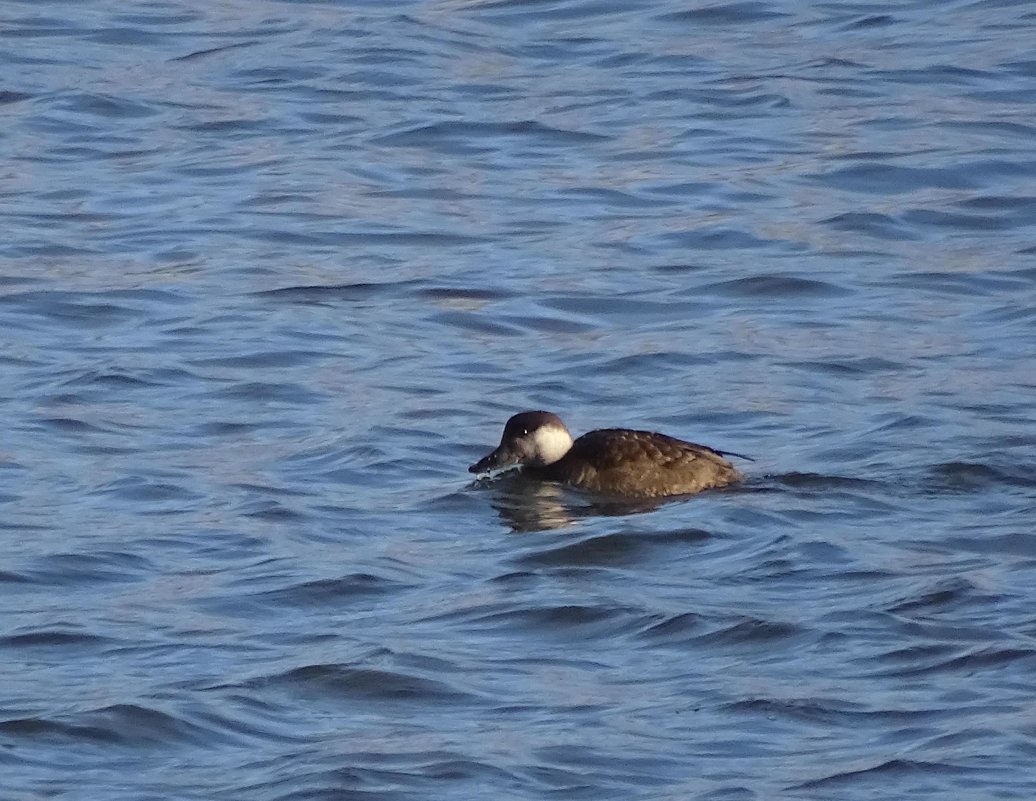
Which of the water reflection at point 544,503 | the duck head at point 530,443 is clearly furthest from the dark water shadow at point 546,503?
the duck head at point 530,443

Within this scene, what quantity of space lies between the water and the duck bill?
0.10 meters

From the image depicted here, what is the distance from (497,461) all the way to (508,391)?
5.09ft

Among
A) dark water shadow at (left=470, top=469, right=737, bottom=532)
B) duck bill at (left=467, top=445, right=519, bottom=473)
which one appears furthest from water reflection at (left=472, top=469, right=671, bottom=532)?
duck bill at (left=467, top=445, right=519, bottom=473)

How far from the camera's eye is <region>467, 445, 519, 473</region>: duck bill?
33.0ft

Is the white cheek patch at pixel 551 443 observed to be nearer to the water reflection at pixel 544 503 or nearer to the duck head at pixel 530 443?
the duck head at pixel 530 443

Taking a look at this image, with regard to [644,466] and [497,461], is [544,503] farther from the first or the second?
[644,466]

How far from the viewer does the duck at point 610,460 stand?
390 inches

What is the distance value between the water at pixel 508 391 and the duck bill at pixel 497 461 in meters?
0.10

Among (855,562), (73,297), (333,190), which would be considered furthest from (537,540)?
(333,190)

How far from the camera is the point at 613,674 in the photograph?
7660 millimetres

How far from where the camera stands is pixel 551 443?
10.3m

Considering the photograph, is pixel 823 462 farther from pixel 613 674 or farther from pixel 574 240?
pixel 574 240

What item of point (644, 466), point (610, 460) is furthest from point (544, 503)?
point (644, 466)

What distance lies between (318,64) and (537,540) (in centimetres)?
994
